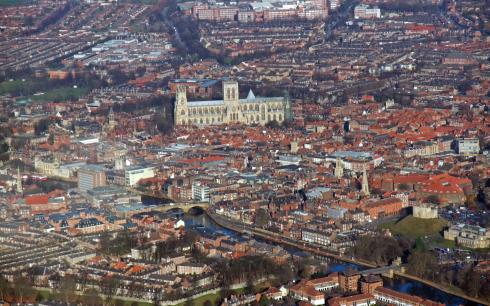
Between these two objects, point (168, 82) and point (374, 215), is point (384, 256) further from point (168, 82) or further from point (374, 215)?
point (168, 82)

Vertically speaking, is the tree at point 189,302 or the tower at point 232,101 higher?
the tree at point 189,302

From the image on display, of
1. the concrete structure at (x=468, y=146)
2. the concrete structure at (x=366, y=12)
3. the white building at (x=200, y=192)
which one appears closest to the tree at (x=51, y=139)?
the white building at (x=200, y=192)

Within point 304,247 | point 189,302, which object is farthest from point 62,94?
point 189,302

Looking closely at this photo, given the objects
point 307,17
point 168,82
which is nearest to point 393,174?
point 168,82

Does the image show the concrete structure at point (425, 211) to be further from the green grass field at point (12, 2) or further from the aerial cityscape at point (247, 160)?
the green grass field at point (12, 2)

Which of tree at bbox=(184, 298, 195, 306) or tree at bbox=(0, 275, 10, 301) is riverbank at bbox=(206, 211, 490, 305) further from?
tree at bbox=(0, 275, 10, 301)

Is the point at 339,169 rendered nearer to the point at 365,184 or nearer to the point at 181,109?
the point at 365,184
